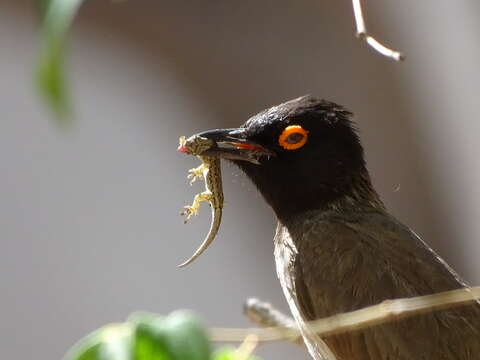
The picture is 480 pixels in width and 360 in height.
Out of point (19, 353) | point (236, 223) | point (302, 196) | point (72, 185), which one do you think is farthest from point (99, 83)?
point (302, 196)

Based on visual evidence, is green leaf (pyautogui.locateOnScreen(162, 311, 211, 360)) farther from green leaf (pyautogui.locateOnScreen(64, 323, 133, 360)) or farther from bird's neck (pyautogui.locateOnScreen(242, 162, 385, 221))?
bird's neck (pyautogui.locateOnScreen(242, 162, 385, 221))

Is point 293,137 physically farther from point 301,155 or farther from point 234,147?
point 234,147

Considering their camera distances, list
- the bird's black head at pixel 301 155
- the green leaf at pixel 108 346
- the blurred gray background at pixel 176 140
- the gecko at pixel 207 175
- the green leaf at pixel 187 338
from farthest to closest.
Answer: the blurred gray background at pixel 176 140 < the bird's black head at pixel 301 155 < the gecko at pixel 207 175 < the green leaf at pixel 108 346 < the green leaf at pixel 187 338

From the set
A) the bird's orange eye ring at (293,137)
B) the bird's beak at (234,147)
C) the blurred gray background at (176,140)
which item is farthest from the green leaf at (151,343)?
the blurred gray background at (176,140)

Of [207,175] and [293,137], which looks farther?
[293,137]

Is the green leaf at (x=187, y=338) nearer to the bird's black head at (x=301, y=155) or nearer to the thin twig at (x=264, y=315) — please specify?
the thin twig at (x=264, y=315)

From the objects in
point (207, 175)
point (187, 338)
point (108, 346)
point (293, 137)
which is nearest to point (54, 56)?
point (187, 338)

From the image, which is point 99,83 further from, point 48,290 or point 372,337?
point 372,337
